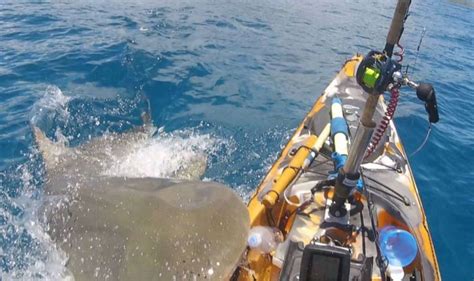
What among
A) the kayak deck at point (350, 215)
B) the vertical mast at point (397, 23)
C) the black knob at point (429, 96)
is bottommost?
the kayak deck at point (350, 215)

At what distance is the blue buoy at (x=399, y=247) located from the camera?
3299 millimetres

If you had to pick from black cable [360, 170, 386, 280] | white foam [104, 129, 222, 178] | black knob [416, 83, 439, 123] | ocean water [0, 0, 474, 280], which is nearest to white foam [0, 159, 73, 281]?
ocean water [0, 0, 474, 280]

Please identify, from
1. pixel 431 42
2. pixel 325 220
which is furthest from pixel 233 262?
pixel 431 42

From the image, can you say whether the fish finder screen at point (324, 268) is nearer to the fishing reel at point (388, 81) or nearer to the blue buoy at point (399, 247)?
the blue buoy at point (399, 247)

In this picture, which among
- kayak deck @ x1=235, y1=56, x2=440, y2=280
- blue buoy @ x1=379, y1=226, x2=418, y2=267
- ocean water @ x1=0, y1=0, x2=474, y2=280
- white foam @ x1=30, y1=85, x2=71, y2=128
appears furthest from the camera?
white foam @ x1=30, y1=85, x2=71, y2=128

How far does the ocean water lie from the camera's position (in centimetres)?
622

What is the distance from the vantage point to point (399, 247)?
3.32 metres

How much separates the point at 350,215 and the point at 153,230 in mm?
2068

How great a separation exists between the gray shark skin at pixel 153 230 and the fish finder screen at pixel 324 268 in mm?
653

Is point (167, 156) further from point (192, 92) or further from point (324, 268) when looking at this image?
point (324, 268)

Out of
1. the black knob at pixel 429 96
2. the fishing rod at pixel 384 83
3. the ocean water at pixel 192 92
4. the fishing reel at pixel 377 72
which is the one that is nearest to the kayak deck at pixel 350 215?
the fishing rod at pixel 384 83

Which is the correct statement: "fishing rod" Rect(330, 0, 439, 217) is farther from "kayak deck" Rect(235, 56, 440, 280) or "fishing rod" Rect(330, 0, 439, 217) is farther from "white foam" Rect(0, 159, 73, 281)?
"white foam" Rect(0, 159, 73, 281)

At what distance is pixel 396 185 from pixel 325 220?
1257 mm

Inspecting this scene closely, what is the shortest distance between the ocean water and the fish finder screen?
6.26ft
